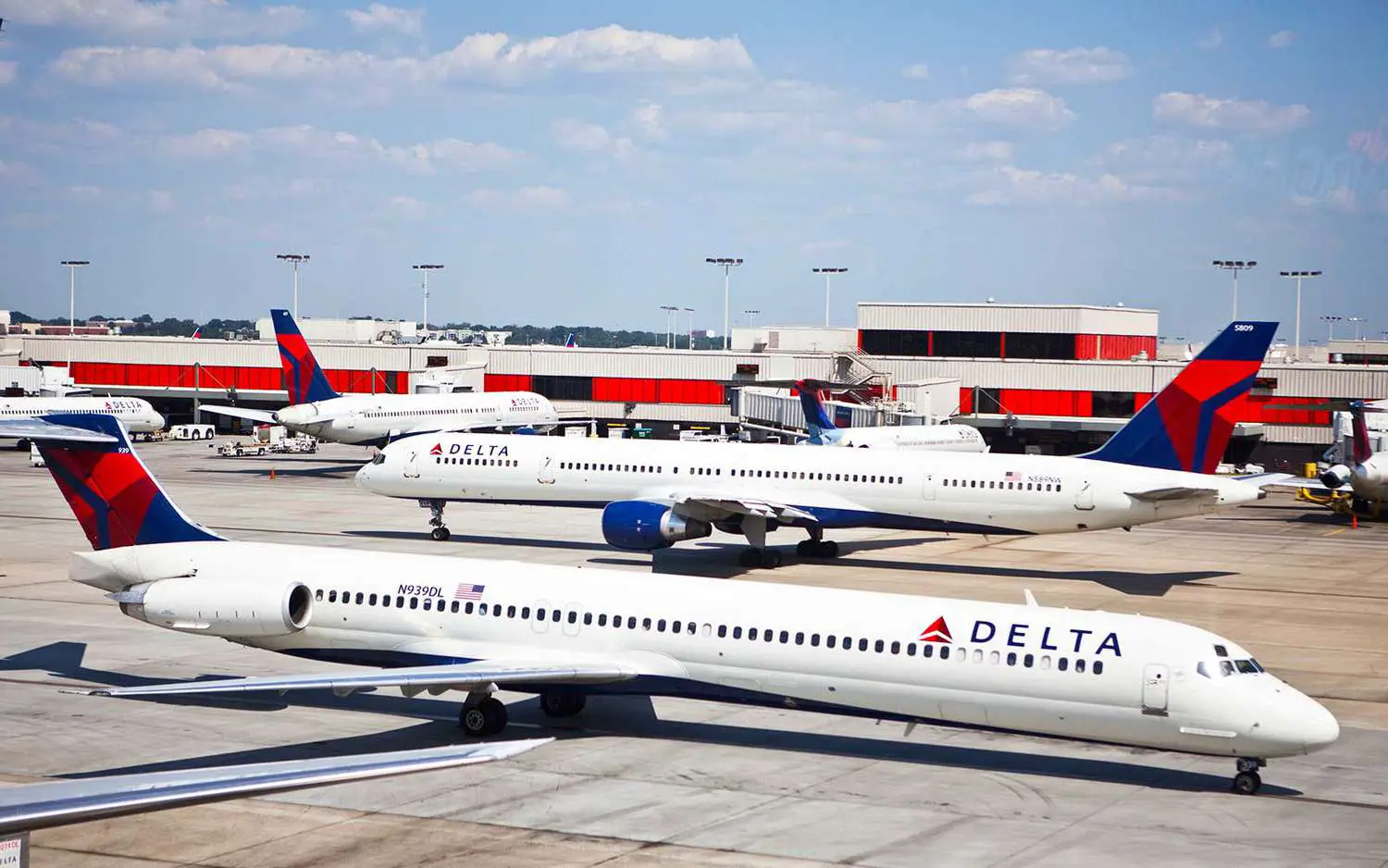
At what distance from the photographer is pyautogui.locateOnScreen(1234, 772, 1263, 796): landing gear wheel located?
74.0ft

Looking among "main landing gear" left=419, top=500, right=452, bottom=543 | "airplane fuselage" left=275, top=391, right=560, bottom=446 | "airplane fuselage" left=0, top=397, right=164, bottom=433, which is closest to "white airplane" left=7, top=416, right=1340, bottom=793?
"main landing gear" left=419, top=500, right=452, bottom=543

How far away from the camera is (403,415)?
267 feet

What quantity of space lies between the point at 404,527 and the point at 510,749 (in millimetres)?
45513

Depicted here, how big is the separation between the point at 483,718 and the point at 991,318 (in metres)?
84.5

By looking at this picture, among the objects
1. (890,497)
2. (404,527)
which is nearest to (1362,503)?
(890,497)

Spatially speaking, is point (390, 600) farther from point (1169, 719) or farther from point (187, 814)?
point (1169, 719)

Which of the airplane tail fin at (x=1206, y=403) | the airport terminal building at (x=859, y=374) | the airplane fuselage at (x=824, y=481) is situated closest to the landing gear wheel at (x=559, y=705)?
the airplane fuselage at (x=824, y=481)

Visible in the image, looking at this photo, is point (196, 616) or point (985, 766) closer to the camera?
point (985, 766)

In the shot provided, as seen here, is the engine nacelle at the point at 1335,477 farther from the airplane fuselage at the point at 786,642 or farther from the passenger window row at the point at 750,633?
the passenger window row at the point at 750,633

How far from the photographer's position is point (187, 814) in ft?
67.9

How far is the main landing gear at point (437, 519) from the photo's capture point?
52625 millimetres

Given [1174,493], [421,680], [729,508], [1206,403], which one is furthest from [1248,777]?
[1206,403]

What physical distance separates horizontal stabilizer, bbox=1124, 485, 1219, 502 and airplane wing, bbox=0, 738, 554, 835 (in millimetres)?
35107

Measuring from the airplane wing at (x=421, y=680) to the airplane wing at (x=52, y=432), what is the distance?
209 inches
